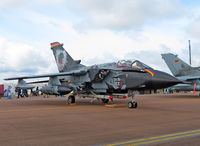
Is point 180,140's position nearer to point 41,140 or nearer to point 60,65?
point 41,140

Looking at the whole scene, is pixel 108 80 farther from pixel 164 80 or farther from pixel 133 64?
pixel 164 80

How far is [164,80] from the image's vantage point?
10742 millimetres

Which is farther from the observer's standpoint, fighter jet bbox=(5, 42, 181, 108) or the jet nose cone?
fighter jet bbox=(5, 42, 181, 108)

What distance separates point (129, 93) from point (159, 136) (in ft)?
23.1

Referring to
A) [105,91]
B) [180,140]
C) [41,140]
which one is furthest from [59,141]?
[105,91]

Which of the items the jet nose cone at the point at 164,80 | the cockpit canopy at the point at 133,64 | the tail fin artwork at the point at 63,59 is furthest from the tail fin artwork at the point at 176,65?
the jet nose cone at the point at 164,80

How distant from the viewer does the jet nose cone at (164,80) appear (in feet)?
34.8

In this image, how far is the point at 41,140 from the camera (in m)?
4.92

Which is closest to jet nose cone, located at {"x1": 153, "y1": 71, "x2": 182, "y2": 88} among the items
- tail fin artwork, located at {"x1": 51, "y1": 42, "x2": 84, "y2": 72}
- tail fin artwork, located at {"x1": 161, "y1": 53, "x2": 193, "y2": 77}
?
tail fin artwork, located at {"x1": 51, "y1": 42, "x2": 84, "y2": 72}

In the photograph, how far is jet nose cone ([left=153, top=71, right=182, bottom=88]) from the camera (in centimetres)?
1062

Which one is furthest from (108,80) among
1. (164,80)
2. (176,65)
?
(176,65)

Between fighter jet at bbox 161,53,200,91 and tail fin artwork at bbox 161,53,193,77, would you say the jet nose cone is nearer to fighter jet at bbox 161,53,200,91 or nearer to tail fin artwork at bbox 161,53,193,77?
fighter jet at bbox 161,53,200,91

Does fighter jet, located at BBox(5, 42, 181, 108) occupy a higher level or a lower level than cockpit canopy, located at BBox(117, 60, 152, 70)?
lower

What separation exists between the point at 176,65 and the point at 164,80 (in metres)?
17.5
